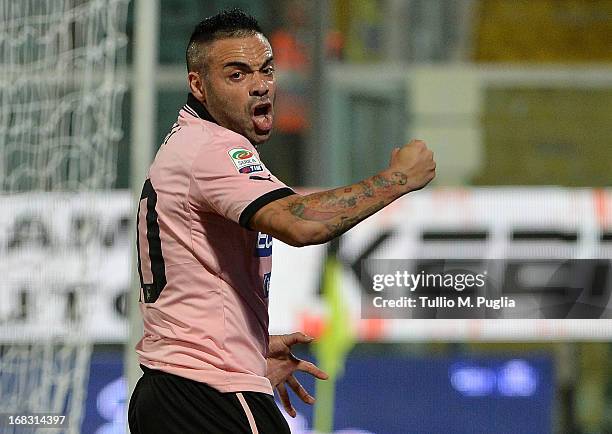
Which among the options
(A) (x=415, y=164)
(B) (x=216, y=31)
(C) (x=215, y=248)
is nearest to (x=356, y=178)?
(B) (x=216, y=31)

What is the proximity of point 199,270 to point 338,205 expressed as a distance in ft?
1.19

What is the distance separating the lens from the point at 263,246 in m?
2.87

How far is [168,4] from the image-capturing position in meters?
6.60

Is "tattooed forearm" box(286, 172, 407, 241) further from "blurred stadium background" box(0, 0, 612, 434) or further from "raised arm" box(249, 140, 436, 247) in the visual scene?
"blurred stadium background" box(0, 0, 612, 434)

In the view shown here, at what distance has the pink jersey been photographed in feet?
9.09

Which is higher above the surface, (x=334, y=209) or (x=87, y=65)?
(x=87, y=65)

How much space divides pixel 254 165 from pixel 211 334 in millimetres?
379

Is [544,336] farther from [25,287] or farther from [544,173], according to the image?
[25,287]

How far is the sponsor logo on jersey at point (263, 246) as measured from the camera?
2852 mm

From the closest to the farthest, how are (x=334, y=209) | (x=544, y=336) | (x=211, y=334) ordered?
(x=334, y=209) → (x=211, y=334) → (x=544, y=336)

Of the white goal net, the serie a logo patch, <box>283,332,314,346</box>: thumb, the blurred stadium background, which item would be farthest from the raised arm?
the white goal net

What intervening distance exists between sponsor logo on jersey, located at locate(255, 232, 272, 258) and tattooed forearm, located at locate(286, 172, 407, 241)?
0.26 m

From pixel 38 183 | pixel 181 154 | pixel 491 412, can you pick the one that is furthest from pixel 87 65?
pixel 181 154

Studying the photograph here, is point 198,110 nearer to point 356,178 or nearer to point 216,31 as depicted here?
point 216,31
